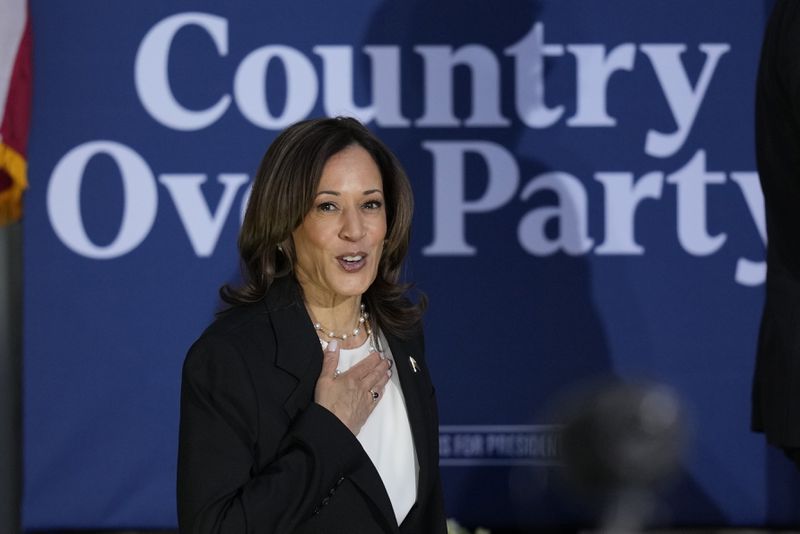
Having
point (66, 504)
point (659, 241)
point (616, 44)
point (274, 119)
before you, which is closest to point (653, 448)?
point (659, 241)

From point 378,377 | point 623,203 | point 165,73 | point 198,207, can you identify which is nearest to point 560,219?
point 623,203

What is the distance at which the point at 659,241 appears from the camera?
4023 millimetres

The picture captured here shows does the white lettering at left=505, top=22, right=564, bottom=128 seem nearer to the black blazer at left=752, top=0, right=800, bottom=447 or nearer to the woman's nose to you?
the black blazer at left=752, top=0, right=800, bottom=447

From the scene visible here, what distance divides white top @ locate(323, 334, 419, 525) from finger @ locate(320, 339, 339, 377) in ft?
0.08

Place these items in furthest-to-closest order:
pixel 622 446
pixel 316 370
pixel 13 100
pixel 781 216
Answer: pixel 13 100 < pixel 622 446 < pixel 781 216 < pixel 316 370

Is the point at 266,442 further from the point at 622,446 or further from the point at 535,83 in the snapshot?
the point at 535,83

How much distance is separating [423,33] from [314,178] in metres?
2.08

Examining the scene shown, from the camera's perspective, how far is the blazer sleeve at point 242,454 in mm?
1845

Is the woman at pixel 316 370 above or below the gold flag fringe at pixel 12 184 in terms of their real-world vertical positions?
below

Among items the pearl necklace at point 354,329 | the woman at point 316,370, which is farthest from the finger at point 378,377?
the pearl necklace at point 354,329

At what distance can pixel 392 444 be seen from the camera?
2.11 meters

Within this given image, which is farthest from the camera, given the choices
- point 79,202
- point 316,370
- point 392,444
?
point 79,202

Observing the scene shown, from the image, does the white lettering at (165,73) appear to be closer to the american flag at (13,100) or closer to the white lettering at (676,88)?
the american flag at (13,100)

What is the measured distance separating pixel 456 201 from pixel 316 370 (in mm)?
2061
